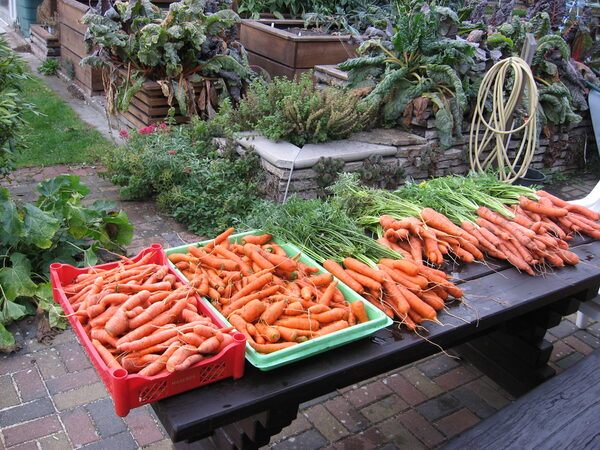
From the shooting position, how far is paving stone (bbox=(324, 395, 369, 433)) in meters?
3.02

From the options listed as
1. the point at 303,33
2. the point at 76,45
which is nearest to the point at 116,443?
the point at 303,33

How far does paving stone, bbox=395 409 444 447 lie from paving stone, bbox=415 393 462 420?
0.05 m

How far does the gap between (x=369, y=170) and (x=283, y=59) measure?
108 inches

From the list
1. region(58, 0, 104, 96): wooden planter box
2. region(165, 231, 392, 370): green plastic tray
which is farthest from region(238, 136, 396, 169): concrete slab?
region(58, 0, 104, 96): wooden planter box

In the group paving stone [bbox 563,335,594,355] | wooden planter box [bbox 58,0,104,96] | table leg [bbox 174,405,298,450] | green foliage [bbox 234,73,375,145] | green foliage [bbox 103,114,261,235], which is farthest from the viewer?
wooden planter box [bbox 58,0,104,96]

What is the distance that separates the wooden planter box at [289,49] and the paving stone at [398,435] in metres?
4.79

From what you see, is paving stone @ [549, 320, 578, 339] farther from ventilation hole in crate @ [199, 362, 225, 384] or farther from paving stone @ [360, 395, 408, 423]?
ventilation hole in crate @ [199, 362, 225, 384]

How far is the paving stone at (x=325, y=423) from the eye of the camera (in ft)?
9.62

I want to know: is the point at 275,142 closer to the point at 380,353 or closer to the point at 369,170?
the point at 369,170

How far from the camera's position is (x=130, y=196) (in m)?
5.14

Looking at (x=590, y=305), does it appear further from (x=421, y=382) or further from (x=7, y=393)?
(x=7, y=393)

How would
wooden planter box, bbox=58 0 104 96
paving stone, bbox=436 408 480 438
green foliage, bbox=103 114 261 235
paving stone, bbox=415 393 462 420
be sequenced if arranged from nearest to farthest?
paving stone, bbox=436 408 480 438, paving stone, bbox=415 393 462 420, green foliage, bbox=103 114 261 235, wooden planter box, bbox=58 0 104 96

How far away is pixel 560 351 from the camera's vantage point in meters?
3.82

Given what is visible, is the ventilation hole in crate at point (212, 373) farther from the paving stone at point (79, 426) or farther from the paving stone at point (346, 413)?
the paving stone at point (346, 413)
